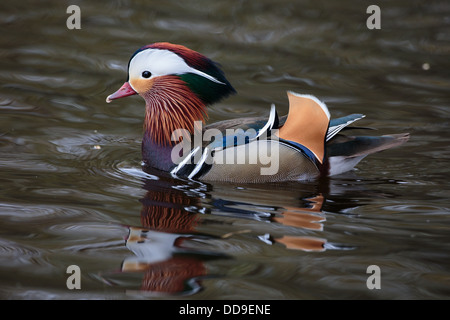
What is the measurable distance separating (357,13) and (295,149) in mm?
4981

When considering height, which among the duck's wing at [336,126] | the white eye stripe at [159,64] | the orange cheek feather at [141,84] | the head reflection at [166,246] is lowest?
the head reflection at [166,246]

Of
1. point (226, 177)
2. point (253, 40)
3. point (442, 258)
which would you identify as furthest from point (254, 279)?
point (253, 40)

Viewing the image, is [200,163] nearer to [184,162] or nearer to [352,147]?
[184,162]

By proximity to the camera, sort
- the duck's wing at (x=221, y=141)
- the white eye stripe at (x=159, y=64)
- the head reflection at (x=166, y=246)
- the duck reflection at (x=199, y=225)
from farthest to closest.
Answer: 1. the white eye stripe at (x=159, y=64)
2. the duck's wing at (x=221, y=141)
3. the duck reflection at (x=199, y=225)
4. the head reflection at (x=166, y=246)

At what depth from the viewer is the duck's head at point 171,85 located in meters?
5.23

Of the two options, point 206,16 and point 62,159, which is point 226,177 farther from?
point 206,16

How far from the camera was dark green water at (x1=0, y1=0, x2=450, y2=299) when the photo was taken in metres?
3.61

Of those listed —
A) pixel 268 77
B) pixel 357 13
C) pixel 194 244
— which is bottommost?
pixel 194 244

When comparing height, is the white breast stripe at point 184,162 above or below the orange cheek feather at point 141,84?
below

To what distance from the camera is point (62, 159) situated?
5492mm

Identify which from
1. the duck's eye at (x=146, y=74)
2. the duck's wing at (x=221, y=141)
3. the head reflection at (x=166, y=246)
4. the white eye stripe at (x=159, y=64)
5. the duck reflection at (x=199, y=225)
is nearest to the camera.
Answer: the head reflection at (x=166, y=246)

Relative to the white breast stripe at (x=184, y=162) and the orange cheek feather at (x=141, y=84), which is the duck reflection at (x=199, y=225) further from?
the orange cheek feather at (x=141, y=84)

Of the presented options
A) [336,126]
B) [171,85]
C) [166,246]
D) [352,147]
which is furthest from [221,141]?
[166,246]

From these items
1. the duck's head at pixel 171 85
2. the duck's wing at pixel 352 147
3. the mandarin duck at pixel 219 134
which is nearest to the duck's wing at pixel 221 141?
the mandarin duck at pixel 219 134
